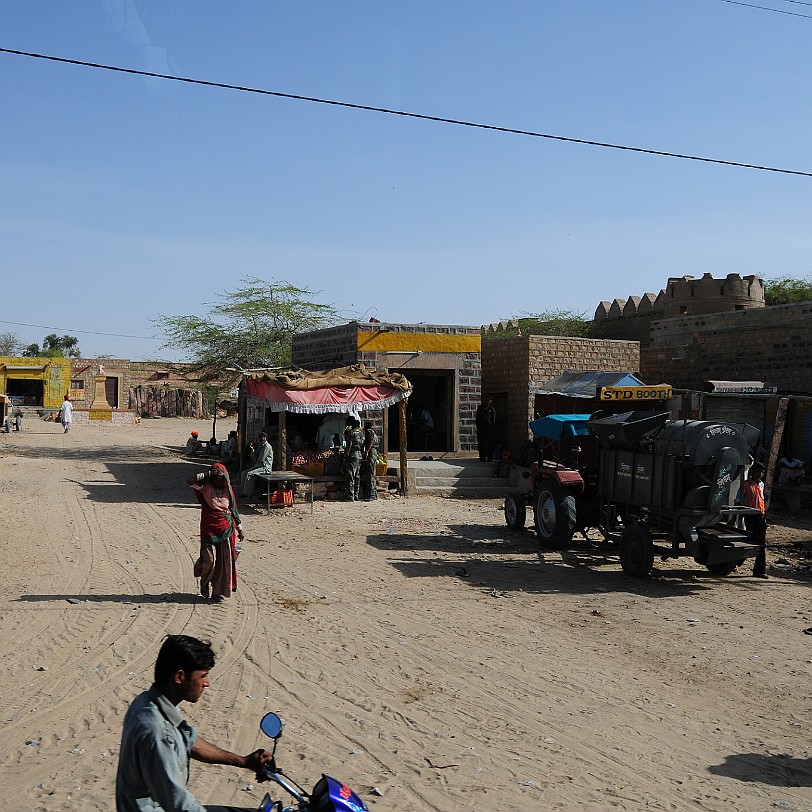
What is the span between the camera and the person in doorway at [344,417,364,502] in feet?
62.1

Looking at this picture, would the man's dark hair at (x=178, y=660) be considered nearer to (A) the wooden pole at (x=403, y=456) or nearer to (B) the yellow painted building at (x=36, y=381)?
(A) the wooden pole at (x=403, y=456)

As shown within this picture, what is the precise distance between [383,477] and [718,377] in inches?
391

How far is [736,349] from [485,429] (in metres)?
6.89

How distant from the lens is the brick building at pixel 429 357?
23047 mm

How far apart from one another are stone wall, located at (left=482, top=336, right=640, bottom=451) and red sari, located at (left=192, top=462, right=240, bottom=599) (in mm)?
14466

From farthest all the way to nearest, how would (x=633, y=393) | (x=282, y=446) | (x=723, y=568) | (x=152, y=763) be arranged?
(x=282, y=446)
(x=633, y=393)
(x=723, y=568)
(x=152, y=763)

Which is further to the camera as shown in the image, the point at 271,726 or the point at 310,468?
the point at 310,468

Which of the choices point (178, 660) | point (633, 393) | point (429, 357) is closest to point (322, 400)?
point (429, 357)

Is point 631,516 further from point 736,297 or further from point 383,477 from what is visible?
point 736,297

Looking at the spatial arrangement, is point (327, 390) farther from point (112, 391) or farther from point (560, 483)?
point (112, 391)

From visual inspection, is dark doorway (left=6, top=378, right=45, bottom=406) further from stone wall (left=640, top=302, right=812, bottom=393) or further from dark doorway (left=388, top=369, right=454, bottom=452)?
stone wall (left=640, top=302, right=812, bottom=393)

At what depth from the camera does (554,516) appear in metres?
13.3

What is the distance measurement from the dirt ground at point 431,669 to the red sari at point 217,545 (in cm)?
41

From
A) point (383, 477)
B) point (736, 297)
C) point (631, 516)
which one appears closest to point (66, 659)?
point (631, 516)
